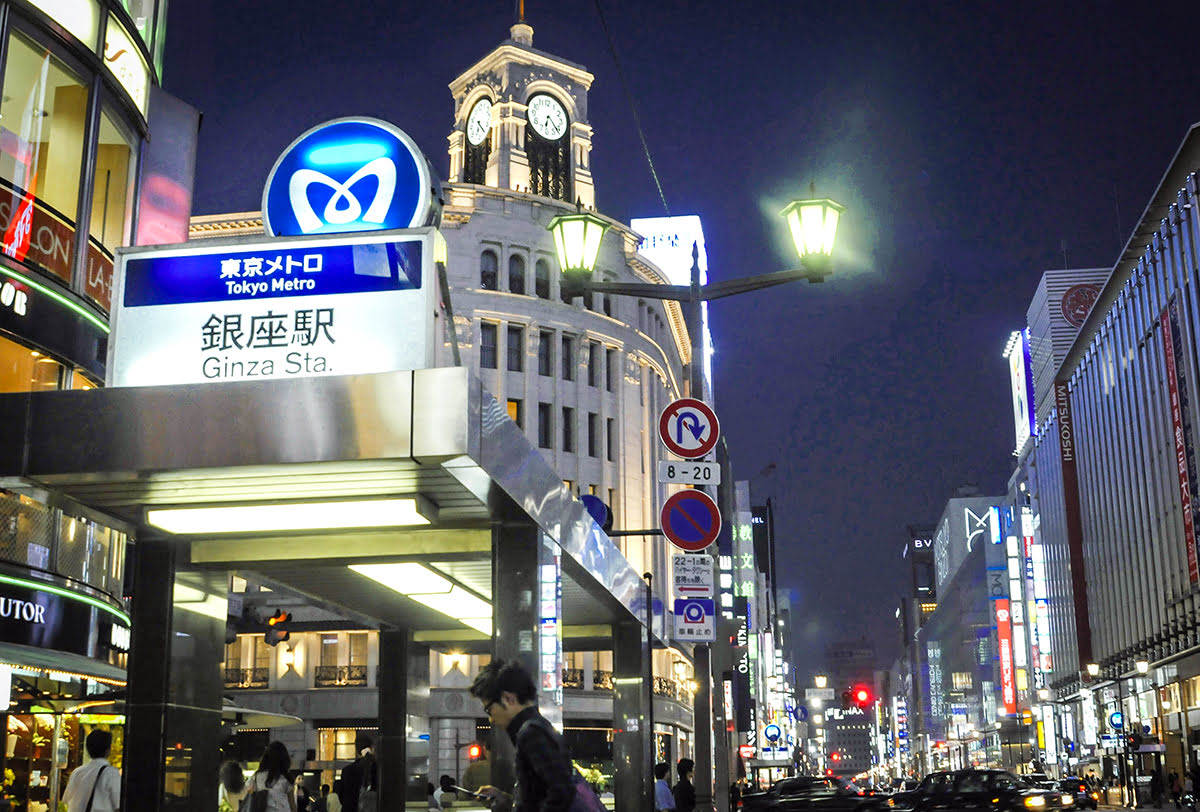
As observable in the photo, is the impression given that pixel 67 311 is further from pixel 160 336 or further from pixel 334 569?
pixel 160 336

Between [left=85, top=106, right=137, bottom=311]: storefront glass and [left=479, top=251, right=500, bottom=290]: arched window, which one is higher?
[left=479, top=251, right=500, bottom=290]: arched window

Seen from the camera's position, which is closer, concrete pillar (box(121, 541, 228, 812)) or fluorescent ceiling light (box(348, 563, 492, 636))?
concrete pillar (box(121, 541, 228, 812))

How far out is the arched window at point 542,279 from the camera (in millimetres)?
61844

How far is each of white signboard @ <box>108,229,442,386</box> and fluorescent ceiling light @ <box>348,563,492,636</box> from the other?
3.50 metres

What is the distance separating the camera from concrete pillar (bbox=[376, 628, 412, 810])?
17.1 metres

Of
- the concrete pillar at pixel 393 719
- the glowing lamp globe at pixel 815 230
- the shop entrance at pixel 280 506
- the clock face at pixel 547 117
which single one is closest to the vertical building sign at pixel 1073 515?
the clock face at pixel 547 117

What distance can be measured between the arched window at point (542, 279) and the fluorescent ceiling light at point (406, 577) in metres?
47.6

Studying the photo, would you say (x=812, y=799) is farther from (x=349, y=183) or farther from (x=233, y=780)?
(x=349, y=183)

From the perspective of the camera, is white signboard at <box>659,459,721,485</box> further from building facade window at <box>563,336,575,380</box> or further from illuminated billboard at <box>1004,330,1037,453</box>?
illuminated billboard at <box>1004,330,1037,453</box>

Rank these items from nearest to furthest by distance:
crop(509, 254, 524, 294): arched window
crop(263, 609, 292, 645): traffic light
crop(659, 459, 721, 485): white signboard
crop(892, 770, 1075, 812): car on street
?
crop(659, 459, 721, 485): white signboard
crop(263, 609, 292, 645): traffic light
crop(892, 770, 1075, 812): car on street
crop(509, 254, 524, 294): arched window

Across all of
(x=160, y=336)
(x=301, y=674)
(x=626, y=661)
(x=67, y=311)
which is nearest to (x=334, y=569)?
(x=160, y=336)

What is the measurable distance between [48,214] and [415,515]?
11.2 metres

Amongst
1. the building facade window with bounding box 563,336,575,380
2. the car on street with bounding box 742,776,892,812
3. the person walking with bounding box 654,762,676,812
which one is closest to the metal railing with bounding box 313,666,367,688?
the building facade window with bounding box 563,336,575,380

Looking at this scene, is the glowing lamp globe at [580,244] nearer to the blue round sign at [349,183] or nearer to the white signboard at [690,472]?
the white signboard at [690,472]
